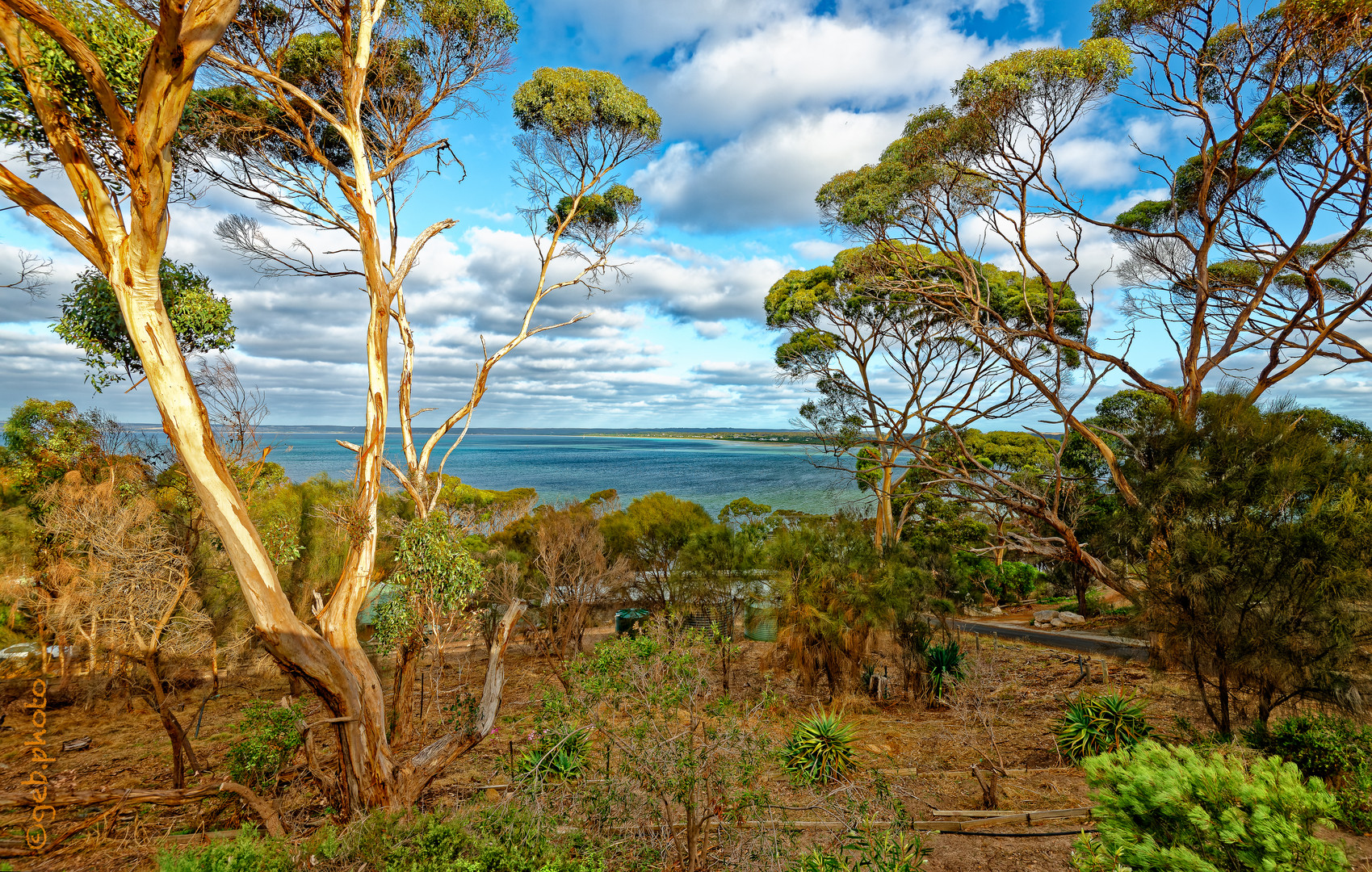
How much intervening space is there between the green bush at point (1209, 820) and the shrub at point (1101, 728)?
5487 mm

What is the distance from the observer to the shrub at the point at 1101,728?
8.23m

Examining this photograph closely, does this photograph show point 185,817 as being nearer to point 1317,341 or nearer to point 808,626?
point 808,626

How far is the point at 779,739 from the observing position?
31.7ft

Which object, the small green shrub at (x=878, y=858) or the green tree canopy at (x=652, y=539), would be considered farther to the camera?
the green tree canopy at (x=652, y=539)

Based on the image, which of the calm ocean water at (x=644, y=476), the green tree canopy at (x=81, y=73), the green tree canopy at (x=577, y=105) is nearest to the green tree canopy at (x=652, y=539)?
the calm ocean water at (x=644, y=476)

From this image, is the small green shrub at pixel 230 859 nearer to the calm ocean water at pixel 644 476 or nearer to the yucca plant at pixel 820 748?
the yucca plant at pixel 820 748

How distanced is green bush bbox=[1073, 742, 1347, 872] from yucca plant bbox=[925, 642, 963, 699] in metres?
8.09

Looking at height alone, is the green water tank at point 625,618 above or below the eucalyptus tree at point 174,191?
below

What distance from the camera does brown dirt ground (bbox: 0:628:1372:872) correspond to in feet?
18.8

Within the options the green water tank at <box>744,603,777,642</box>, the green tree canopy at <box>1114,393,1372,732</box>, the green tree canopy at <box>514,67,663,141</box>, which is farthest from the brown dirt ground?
the green tree canopy at <box>514,67,663,141</box>

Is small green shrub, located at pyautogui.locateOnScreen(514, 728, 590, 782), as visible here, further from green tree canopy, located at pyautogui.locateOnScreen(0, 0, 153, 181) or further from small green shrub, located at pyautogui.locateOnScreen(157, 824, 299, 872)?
green tree canopy, located at pyautogui.locateOnScreen(0, 0, 153, 181)

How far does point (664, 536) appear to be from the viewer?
18.4m

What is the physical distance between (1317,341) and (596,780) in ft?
40.6

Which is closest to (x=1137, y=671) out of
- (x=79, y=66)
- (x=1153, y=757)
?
(x=1153, y=757)
